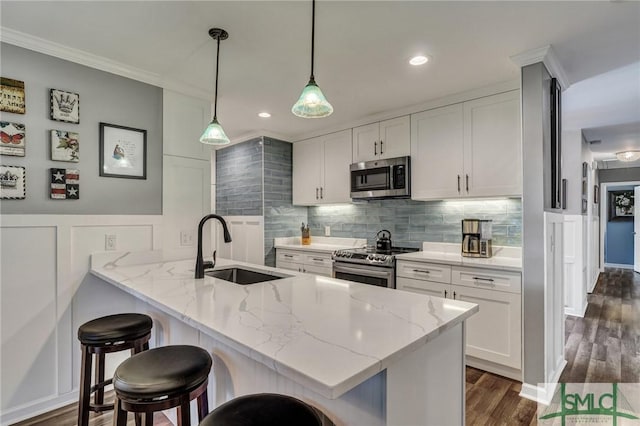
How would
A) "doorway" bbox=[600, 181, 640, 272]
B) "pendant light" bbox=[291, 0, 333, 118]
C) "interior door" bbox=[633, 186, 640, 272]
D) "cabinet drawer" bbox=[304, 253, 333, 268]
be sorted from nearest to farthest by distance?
"pendant light" bbox=[291, 0, 333, 118] < "cabinet drawer" bbox=[304, 253, 333, 268] < "interior door" bbox=[633, 186, 640, 272] < "doorway" bbox=[600, 181, 640, 272]

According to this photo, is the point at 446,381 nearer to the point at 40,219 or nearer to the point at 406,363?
the point at 406,363

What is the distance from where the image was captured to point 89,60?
2.25 m

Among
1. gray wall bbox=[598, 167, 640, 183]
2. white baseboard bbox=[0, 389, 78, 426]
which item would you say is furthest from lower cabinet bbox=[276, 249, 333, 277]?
gray wall bbox=[598, 167, 640, 183]

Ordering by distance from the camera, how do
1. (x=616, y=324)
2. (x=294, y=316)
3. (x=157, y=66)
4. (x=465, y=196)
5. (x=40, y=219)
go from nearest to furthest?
(x=294, y=316)
(x=40, y=219)
(x=157, y=66)
(x=465, y=196)
(x=616, y=324)

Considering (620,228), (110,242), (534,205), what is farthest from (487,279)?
(620,228)

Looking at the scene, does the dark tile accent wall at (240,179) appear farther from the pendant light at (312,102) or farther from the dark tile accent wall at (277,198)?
the pendant light at (312,102)

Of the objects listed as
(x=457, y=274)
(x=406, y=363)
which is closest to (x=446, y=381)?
(x=406, y=363)

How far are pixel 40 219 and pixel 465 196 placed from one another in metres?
→ 3.20

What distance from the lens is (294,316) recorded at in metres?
1.23

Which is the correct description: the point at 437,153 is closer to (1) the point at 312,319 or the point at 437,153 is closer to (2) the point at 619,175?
(1) the point at 312,319

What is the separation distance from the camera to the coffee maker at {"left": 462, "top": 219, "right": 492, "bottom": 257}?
291 centimetres

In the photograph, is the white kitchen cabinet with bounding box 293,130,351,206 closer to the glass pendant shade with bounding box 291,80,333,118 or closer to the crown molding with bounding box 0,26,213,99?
the crown molding with bounding box 0,26,213,99

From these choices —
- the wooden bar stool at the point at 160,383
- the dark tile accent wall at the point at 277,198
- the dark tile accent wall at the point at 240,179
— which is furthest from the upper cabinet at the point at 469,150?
the wooden bar stool at the point at 160,383

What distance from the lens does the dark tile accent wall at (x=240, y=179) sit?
14.0ft
